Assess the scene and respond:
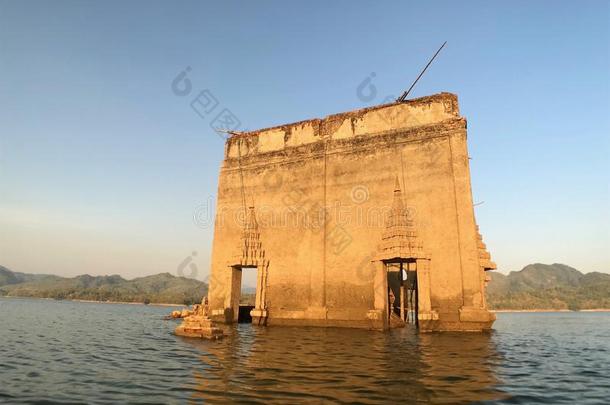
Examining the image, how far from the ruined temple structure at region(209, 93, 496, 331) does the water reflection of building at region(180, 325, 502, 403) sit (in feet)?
12.8

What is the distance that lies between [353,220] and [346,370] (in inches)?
469

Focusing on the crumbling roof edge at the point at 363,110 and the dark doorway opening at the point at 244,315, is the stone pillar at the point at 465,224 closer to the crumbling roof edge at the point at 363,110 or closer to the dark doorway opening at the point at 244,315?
the crumbling roof edge at the point at 363,110

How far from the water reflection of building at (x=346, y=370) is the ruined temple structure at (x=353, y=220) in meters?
3.89

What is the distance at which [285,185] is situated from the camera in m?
22.7

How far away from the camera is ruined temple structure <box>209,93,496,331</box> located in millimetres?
17500

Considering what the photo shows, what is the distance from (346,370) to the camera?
8734 mm

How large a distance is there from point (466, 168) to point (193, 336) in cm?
1469

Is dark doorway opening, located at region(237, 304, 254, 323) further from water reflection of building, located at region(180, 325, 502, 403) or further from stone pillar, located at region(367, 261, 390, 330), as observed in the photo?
water reflection of building, located at region(180, 325, 502, 403)

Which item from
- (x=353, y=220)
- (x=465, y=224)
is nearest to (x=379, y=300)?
(x=353, y=220)

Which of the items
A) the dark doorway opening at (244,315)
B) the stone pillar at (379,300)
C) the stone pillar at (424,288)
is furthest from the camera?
the dark doorway opening at (244,315)

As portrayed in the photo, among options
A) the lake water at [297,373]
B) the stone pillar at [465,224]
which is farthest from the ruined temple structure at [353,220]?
the lake water at [297,373]

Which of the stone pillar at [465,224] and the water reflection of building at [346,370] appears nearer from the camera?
the water reflection of building at [346,370]

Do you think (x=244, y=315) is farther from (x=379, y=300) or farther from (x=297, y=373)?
(x=297, y=373)

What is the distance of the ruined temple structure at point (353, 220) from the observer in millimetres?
17500
